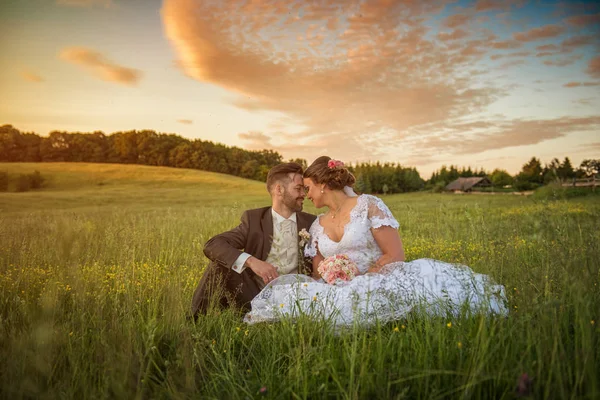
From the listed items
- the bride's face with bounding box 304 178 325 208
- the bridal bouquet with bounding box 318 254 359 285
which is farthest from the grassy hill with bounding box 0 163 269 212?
the bridal bouquet with bounding box 318 254 359 285

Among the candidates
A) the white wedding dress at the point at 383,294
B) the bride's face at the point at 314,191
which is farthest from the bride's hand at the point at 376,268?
the bride's face at the point at 314,191

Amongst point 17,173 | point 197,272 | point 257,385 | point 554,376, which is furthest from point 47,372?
point 17,173

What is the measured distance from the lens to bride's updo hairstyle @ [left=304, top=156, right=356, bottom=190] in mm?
5387

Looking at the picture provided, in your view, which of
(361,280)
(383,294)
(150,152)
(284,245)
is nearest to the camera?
(383,294)

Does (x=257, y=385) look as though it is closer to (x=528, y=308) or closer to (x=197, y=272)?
(x=528, y=308)

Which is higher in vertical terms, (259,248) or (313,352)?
(259,248)

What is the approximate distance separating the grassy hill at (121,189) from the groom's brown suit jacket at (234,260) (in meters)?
22.4

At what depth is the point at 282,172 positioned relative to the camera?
221 inches

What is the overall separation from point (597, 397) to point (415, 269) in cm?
242

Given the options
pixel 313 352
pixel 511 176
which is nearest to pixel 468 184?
pixel 511 176

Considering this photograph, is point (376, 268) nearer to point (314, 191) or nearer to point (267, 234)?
point (314, 191)

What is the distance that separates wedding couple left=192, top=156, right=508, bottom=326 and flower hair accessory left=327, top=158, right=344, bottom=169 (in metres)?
0.01

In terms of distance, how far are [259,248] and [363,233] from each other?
1.49 m

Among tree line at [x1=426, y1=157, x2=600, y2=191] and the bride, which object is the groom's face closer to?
the bride
